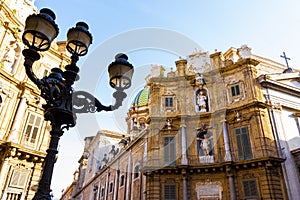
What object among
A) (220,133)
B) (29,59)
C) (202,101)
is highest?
(202,101)

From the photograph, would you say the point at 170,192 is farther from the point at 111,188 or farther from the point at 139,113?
the point at 139,113

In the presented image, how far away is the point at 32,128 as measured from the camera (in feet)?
50.2

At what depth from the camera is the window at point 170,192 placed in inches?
671

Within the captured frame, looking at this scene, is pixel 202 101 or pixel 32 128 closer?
pixel 32 128

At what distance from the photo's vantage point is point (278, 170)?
50.6 feet

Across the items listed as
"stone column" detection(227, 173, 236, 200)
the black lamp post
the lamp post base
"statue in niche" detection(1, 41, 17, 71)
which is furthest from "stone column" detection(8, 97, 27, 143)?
"stone column" detection(227, 173, 236, 200)

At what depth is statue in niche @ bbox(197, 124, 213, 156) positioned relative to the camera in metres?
18.0

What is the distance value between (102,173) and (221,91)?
21.3 m

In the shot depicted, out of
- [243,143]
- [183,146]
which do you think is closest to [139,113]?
[183,146]

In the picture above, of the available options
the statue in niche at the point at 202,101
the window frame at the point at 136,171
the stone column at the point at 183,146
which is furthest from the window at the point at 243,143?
the window frame at the point at 136,171

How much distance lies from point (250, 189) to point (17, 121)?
51.2 ft

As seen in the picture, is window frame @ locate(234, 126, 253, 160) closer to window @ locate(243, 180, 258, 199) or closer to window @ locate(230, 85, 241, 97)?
window @ locate(243, 180, 258, 199)

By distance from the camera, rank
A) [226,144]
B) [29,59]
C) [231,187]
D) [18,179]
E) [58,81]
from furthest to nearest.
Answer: [226,144], [231,187], [18,179], [58,81], [29,59]

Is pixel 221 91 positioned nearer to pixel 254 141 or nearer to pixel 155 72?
pixel 254 141
